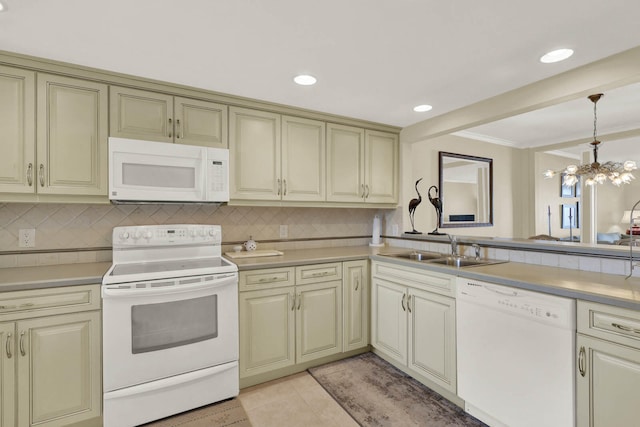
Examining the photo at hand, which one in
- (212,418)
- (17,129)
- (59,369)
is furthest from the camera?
(212,418)

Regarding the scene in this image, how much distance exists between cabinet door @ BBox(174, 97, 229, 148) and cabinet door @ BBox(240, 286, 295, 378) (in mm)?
1204

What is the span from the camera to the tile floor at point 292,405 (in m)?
2.00

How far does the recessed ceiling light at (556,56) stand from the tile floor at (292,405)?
2.49m

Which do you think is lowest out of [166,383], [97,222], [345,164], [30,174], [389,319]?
[166,383]

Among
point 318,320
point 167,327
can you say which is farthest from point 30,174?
point 318,320

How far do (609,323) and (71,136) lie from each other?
3135 millimetres

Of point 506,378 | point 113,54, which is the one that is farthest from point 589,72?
point 113,54

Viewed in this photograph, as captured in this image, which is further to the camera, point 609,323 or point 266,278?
point 266,278

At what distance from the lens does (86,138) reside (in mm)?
2105

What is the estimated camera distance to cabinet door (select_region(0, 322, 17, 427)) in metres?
1.68

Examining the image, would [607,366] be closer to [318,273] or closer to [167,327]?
[318,273]

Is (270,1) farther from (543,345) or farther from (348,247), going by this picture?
(348,247)

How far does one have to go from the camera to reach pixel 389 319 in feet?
8.77

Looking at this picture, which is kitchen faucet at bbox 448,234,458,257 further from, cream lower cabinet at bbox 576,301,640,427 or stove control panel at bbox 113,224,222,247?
stove control panel at bbox 113,224,222,247
